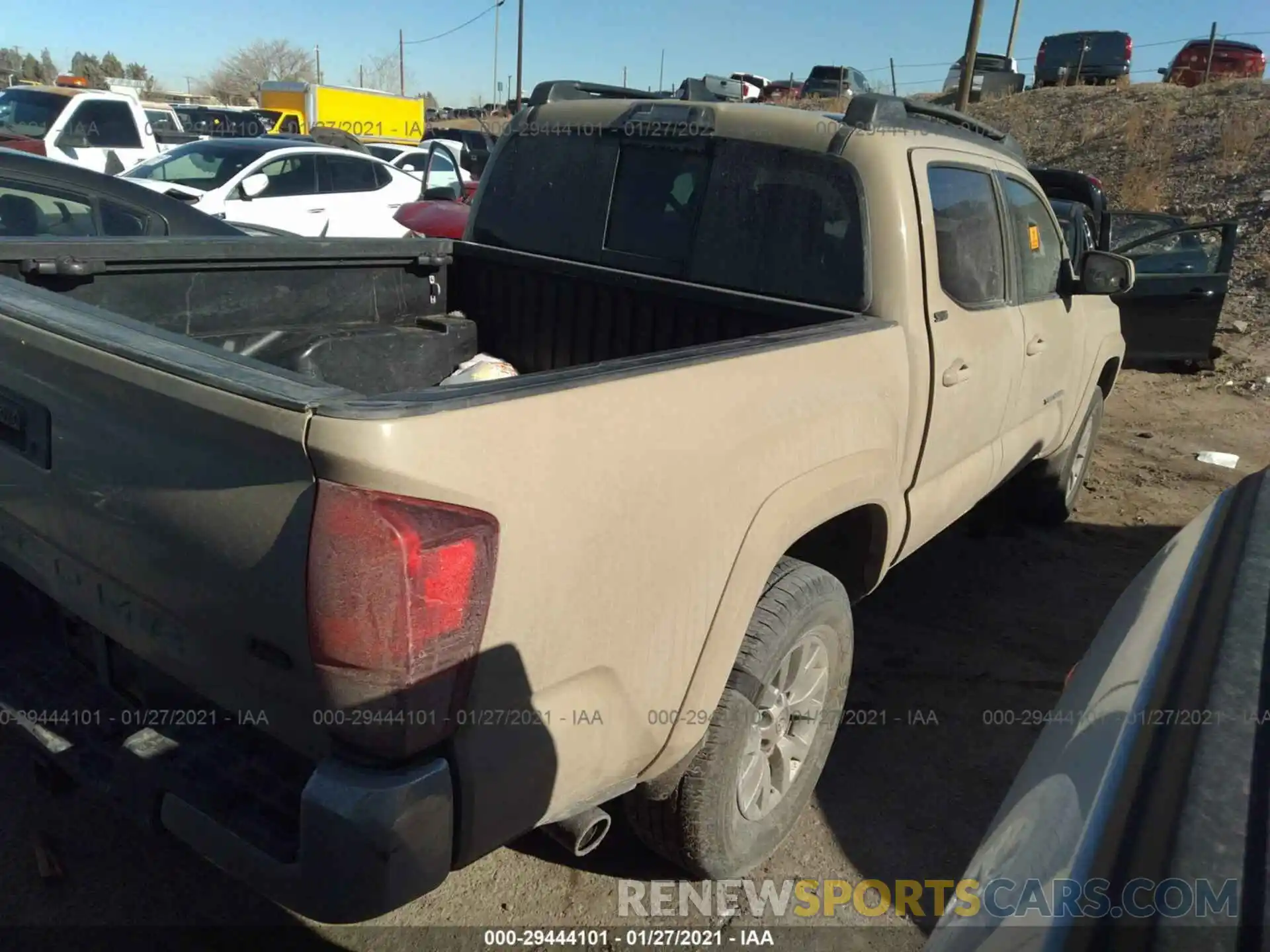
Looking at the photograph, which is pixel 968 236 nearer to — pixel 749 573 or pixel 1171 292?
pixel 749 573

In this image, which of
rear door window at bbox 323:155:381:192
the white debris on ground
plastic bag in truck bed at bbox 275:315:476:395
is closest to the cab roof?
plastic bag in truck bed at bbox 275:315:476:395

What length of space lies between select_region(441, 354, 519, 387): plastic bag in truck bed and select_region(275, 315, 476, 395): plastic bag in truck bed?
86mm

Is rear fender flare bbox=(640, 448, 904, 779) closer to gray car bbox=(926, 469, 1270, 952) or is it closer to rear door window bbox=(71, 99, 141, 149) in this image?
gray car bbox=(926, 469, 1270, 952)

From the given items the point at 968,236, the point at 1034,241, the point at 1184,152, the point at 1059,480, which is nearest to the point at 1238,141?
the point at 1184,152

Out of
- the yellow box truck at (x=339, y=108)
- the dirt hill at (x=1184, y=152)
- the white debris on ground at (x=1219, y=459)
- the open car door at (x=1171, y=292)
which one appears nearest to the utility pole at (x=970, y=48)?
the dirt hill at (x=1184, y=152)

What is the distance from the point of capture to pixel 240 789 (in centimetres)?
185

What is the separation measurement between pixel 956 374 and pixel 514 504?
2.00 meters

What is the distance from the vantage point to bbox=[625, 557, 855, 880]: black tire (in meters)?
2.33

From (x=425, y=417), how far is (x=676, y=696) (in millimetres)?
887

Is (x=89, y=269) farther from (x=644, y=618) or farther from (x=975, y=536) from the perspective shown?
(x=975, y=536)

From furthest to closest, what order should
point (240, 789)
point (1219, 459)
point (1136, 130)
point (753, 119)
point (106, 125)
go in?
point (1136, 130)
point (106, 125)
point (1219, 459)
point (753, 119)
point (240, 789)

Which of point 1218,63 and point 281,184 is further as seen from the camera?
point 1218,63

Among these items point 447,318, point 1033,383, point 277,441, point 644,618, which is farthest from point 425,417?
point 1033,383

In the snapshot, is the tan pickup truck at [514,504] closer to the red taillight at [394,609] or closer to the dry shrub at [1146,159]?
the red taillight at [394,609]
